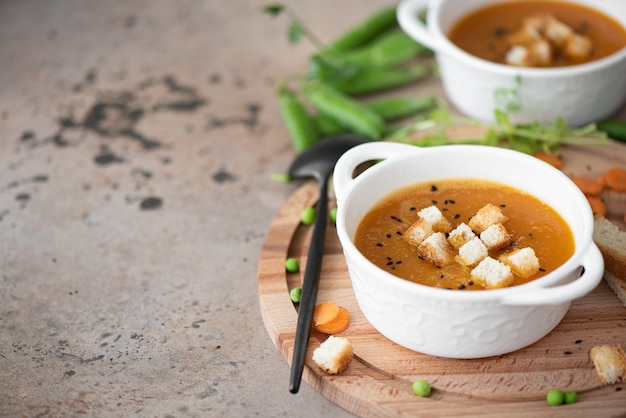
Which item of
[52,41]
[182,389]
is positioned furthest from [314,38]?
[182,389]

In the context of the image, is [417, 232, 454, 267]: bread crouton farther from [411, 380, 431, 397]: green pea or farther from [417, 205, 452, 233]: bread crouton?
[411, 380, 431, 397]: green pea

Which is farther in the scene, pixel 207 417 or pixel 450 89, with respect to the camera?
pixel 450 89

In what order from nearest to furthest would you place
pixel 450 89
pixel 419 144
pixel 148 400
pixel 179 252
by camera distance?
pixel 148 400, pixel 179 252, pixel 419 144, pixel 450 89

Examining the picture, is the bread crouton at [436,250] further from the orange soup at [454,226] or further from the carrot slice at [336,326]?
the carrot slice at [336,326]

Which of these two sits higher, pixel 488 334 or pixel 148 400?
pixel 488 334

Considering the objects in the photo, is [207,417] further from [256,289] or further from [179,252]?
[179,252]

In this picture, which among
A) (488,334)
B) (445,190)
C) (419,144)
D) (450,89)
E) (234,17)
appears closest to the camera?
(488,334)

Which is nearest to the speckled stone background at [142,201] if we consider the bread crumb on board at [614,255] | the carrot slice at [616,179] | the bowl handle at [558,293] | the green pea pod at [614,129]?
the bowl handle at [558,293]

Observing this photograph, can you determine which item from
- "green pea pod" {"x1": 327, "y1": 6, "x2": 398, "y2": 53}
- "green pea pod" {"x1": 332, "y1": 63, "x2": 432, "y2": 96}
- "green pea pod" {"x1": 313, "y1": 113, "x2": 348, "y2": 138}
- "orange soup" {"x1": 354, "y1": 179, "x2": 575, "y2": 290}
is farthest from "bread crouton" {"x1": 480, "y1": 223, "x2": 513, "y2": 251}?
"green pea pod" {"x1": 327, "y1": 6, "x2": 398, "y2": 53}
